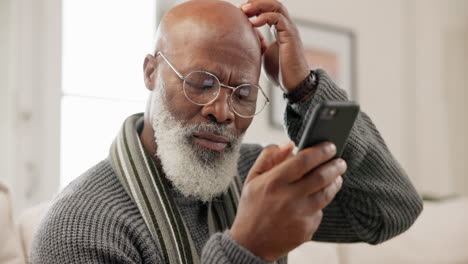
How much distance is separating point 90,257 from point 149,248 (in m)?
0.12

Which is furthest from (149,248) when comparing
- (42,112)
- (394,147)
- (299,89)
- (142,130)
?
(394,147)

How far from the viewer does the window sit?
2.07 metres

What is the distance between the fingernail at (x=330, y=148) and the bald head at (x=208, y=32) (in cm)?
42

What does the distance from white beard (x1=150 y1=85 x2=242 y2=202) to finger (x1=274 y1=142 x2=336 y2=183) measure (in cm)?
37

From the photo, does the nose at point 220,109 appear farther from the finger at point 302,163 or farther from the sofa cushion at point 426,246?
the sofa cushion at point 426,246

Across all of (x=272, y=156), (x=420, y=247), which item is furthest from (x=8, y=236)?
(x=420, y=247)

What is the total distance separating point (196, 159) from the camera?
1053mm

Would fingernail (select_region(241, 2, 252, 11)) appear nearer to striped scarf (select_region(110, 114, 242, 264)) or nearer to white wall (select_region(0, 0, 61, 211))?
striped scarf (select_region(110, 114, 242, 264))

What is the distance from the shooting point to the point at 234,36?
1055 mm

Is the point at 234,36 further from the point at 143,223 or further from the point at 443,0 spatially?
the point at 443,0

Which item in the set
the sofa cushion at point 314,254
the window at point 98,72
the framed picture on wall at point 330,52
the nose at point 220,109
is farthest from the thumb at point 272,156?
the framed picture on wall at point 330,52

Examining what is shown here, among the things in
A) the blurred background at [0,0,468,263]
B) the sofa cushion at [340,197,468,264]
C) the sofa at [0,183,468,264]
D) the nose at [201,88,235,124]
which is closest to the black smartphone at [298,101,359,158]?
the nose at [201,88,235,124]

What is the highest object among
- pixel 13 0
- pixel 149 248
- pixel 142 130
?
pixel 13 0

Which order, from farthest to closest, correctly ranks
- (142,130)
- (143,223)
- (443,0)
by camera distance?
(443,0) < (142,130) < (143,223)
